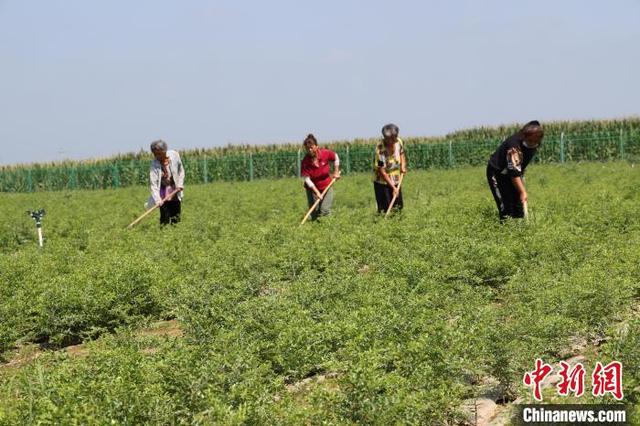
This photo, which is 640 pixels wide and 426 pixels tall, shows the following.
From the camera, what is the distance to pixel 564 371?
14.1ft

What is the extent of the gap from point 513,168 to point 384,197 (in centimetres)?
281

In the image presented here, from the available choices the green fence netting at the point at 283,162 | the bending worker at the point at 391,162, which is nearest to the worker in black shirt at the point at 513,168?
the bending worker at the point at 391,162

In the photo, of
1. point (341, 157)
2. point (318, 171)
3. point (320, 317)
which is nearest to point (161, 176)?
point (318, 171)

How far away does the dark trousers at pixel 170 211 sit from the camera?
1227 cm

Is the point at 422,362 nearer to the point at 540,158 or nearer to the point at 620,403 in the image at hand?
the point at 620,403

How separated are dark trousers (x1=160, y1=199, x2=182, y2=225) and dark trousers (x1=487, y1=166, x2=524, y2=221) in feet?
15.9

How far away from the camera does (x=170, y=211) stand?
1236 cm

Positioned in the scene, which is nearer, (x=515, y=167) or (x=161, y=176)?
(x=515, y=167)

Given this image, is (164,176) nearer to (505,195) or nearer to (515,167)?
(505,195)

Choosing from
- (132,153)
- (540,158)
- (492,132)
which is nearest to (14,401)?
(540,158)

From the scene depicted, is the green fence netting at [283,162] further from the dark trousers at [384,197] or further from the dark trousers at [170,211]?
the dark trousers at [170,211]

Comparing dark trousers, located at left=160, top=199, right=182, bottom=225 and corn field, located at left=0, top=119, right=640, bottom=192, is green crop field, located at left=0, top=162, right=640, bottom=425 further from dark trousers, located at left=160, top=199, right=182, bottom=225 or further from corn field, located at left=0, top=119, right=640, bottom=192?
corn field, located at left=0, top=119, right=640, bottom=192

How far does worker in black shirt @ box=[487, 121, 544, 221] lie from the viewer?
30.5ft

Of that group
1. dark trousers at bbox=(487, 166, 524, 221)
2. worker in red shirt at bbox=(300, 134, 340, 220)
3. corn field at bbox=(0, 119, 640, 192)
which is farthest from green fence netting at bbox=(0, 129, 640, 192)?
dark trousers at bbox=(487, 166, 524, 221)
